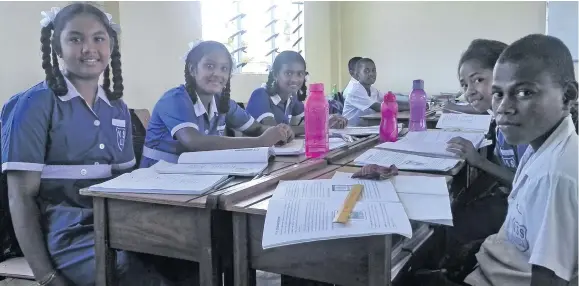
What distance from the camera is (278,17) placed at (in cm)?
556

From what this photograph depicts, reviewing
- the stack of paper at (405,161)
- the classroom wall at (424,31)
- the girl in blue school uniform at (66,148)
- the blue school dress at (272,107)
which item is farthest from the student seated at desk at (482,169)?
the classroom wall at (424,31)

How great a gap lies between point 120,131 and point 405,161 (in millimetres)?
871

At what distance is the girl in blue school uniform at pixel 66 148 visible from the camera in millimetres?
1227

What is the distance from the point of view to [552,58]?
3.12ft

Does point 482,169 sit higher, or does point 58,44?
point 58,44

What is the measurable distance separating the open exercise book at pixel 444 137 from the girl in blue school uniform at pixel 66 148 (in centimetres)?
89

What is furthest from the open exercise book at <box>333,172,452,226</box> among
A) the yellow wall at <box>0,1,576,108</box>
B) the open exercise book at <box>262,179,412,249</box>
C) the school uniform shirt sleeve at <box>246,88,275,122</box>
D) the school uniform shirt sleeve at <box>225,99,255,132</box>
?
the yellow wall at <box>0,1,576,108</box>

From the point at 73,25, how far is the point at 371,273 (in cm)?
111

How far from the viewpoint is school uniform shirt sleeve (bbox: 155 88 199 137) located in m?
1.78

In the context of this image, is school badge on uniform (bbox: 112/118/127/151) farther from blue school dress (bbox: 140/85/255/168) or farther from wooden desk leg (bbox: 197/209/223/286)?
wooden desk leg (bbox: 197/209/223/286)

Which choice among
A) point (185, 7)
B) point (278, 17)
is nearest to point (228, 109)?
point (185, 7)

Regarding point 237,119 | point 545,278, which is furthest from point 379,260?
point 237,119

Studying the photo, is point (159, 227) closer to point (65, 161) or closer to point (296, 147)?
point (65, 161)

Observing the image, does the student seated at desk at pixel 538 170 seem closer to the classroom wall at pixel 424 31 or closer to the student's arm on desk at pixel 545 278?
the student's arm on desk at pixel 545 278
